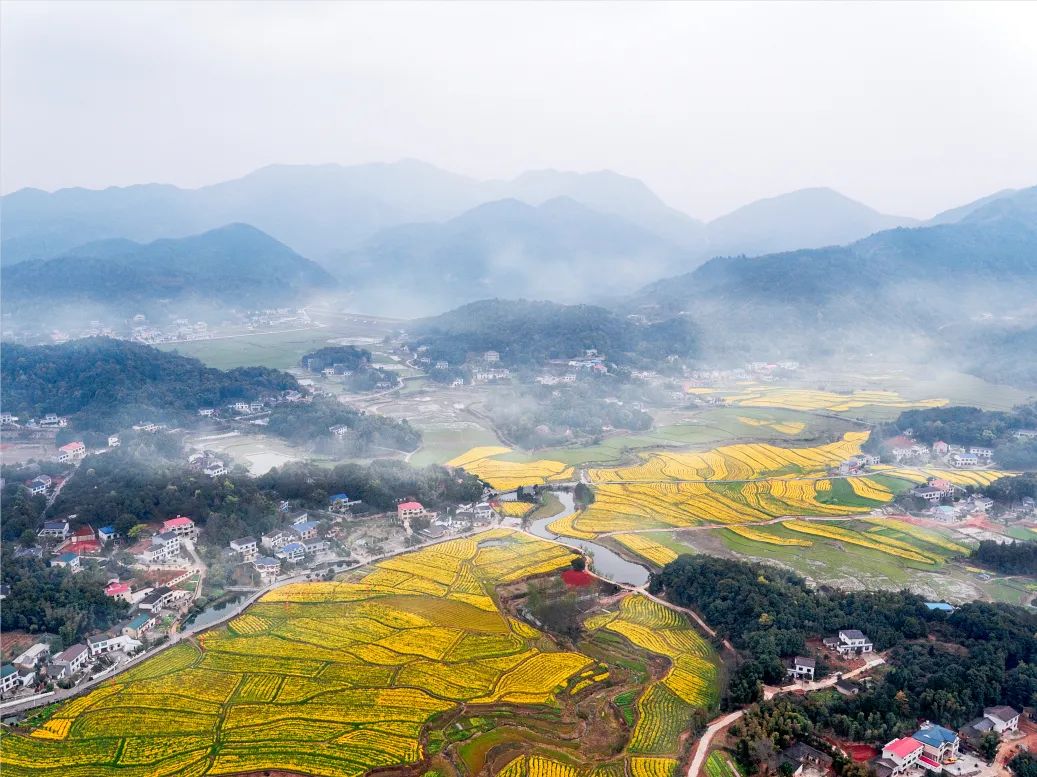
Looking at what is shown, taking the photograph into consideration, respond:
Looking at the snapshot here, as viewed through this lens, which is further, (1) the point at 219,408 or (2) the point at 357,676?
(1) the point at 219,408

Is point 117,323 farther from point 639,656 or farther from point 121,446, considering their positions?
point 639,656

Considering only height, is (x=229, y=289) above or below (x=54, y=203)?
below

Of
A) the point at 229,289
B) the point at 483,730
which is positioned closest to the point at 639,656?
the point at 483,730

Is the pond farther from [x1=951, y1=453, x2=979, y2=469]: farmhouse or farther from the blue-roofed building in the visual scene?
[x1=951, y1=453, x2=979, y2=469]: farmhouse

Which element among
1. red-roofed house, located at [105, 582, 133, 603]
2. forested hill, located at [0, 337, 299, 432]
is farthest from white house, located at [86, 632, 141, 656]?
forested hill, located at [0, 337, 299, 432]

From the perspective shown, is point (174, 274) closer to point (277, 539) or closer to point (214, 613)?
point (277, 539)

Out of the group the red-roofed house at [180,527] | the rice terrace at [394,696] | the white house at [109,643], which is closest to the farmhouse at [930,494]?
the rice terrace at [394,696]

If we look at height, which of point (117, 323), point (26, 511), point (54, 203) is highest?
point (54, 203)
